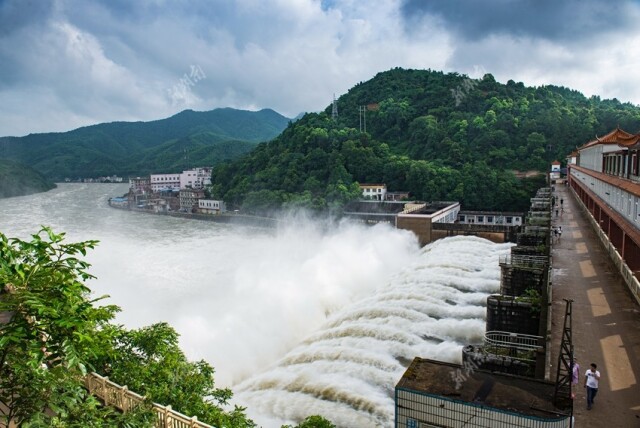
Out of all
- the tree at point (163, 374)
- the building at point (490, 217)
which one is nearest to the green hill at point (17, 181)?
the building at point (490, 217)

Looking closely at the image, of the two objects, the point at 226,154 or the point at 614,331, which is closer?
the point at 614,331

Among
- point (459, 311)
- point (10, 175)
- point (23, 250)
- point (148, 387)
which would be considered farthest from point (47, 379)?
point (10, 175)

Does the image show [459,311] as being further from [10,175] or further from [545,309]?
[10,175]

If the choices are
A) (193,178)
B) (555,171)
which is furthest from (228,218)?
(555,171)

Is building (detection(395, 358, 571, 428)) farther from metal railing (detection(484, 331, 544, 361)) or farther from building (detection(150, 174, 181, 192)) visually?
building (detection(150, 174, 181, 192))

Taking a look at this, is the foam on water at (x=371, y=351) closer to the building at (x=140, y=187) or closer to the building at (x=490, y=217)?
the building at (x=490, y=217)

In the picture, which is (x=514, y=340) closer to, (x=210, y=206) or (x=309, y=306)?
(x=309, y=306)
